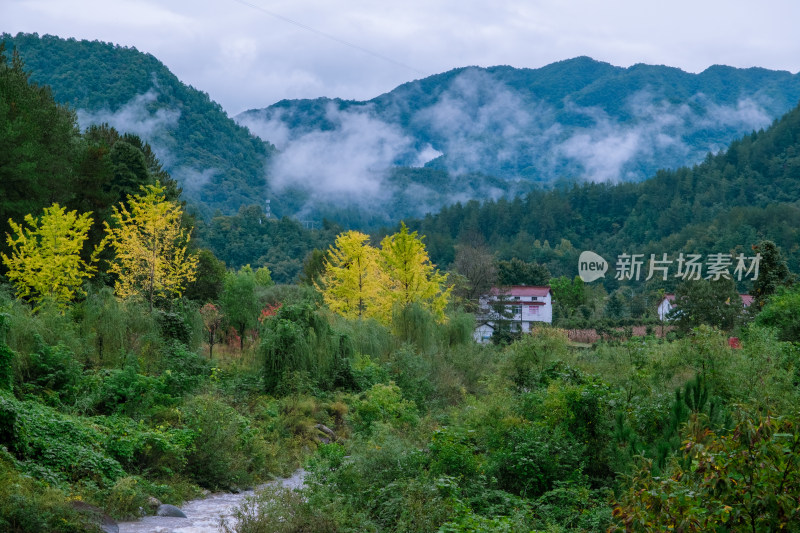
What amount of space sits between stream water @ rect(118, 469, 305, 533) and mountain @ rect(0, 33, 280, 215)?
335ft

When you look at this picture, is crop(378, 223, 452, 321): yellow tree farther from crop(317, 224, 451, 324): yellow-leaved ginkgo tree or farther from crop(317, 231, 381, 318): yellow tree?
crop(317, 231, 381, 318): yellow tree

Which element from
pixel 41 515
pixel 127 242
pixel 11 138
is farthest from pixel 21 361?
pixel 11 138

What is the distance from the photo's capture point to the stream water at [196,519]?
788cm

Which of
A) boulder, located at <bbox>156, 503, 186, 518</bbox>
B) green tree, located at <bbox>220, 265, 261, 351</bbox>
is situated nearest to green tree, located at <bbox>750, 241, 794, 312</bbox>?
green tree, located at <bbox>220, 265, 261, 351</bbox>

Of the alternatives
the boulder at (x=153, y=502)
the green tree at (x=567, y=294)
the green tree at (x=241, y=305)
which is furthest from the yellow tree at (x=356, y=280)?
the green tree at (x=567, y=294)

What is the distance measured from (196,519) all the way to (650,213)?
299ft

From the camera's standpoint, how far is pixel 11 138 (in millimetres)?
21719

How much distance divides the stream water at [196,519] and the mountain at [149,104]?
335 feet

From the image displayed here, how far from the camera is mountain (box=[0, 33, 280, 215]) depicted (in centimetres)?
11225

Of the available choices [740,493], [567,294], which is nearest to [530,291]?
[567,294]

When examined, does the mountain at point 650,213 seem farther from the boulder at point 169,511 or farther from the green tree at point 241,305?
the boulder at point 169,511

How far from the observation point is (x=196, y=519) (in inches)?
338

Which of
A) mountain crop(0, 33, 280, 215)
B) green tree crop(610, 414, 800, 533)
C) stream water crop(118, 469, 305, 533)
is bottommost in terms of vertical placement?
stream water crop(118, 469, 305, 533)

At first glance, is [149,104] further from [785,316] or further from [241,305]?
[785,316]
